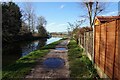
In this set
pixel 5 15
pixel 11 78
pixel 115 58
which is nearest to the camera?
pixel 115 58

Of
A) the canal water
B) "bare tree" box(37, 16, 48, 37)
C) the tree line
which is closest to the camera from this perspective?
the canal water

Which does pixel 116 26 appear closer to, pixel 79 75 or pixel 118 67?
pixel 118 67

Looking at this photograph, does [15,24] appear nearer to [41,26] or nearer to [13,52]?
[13,52]

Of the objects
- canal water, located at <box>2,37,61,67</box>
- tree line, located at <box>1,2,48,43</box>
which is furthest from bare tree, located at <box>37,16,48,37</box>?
canal water, located at <box>2,37,61,67</box>

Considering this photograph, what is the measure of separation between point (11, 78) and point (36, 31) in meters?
67.2

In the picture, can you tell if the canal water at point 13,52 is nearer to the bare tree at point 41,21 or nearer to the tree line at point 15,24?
the tree line at point 15,24

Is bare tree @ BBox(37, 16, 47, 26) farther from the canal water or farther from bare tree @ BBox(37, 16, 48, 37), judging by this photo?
the canal water

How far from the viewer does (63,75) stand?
858 cm

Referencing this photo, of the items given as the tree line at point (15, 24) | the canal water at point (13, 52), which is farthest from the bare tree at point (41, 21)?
the canal water at point (13, 52)

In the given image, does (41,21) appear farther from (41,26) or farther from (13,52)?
(13,52)

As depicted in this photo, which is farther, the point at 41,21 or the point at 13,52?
the point at 41,21

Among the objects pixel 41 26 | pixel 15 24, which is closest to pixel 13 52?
pixel 15 24

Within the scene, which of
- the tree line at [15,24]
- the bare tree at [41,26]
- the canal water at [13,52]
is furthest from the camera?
the bare tree at [41,26]

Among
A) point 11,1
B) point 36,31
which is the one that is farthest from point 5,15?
point 36,31
